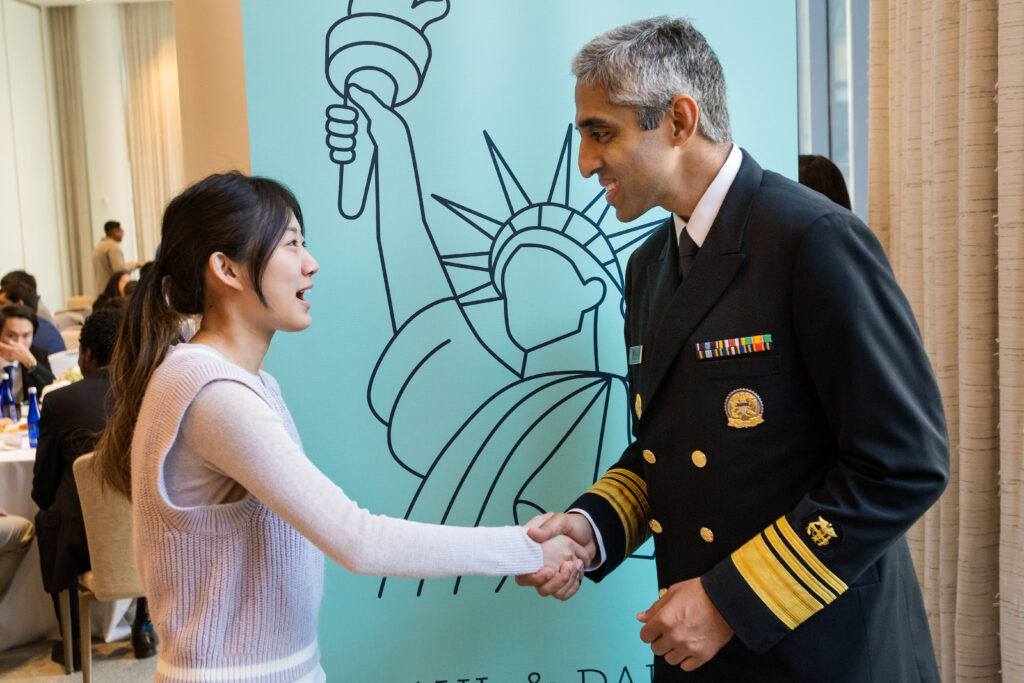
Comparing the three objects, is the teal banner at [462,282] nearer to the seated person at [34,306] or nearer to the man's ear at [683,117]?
the man's ear at [683,117]

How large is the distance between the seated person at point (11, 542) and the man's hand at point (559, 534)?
3.11 m

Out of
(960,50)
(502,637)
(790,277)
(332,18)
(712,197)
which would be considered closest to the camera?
(790,277)

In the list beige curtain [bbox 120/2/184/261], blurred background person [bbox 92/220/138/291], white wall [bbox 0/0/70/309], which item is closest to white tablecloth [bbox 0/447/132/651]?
blurred background person [bbox 92/220/138/291]

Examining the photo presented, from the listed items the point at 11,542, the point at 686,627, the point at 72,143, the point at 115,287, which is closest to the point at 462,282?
the point at 686,627

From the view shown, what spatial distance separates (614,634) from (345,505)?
1.02 meters

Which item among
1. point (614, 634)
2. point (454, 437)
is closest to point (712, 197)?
point (454, 437)

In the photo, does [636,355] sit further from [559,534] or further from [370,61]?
[370,61]

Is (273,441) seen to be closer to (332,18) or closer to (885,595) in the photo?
(885,595)

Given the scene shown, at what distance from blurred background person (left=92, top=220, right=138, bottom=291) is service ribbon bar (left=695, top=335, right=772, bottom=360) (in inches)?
419

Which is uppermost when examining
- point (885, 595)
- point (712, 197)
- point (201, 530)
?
point (712, 197)

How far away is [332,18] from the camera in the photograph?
1996 mm

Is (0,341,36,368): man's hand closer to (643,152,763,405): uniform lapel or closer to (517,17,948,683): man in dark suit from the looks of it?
(517,17,948,683): man in dark suit

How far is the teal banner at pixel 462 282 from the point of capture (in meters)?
2.02

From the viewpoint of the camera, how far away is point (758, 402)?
53.1 inches
